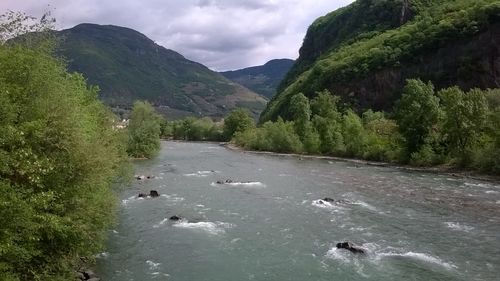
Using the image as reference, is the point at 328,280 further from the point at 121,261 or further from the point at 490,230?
the point at 490,230

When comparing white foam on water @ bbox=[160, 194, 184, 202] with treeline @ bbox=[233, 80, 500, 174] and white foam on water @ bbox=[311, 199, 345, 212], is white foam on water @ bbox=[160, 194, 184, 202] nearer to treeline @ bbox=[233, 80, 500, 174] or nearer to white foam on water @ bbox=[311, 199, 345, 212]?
white foam on water @ bbox=[311, 199, 345, 212]

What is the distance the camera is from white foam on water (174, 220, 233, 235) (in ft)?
116

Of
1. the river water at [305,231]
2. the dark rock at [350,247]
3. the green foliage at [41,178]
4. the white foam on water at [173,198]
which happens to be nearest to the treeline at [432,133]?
the river water at [305,231]

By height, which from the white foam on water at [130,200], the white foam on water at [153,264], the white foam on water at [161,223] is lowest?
the white foam on water at [153,264]

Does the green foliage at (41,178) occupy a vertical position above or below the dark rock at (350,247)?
above

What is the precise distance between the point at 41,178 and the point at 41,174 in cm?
36

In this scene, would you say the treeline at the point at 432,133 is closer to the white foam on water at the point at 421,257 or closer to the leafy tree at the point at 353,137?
the leafy tree at the point at 353,137

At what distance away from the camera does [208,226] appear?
120 ft

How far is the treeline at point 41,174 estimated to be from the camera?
16.7 meters

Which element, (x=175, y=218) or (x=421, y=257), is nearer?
(x=421, y=257)

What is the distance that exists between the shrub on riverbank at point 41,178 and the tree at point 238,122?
14918 centimetres

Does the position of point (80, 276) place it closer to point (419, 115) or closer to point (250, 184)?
point (250, 184)

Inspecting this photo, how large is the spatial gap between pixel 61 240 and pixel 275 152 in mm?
101259

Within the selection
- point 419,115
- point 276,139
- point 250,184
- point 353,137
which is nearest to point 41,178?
point 250,184
